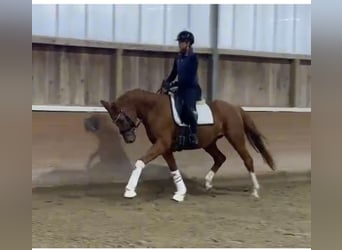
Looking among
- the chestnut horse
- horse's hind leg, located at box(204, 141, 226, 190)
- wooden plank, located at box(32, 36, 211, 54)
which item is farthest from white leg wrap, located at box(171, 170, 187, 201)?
wooden plank, located at box(32, 36, 211, 54)

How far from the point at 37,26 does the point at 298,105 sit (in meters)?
1.03

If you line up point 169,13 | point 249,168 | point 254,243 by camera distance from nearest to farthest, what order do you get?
point 254,243
point 169,13
point 249,168

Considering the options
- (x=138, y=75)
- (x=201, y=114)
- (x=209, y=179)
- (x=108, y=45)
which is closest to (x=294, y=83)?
(x=201, y=114)

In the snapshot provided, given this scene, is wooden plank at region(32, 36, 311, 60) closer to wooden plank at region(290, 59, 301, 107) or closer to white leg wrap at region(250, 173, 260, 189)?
wooden plank at region(290, 59, 301, 107)

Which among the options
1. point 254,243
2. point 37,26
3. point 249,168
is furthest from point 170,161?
point 37,26

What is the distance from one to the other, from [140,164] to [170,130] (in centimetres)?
18

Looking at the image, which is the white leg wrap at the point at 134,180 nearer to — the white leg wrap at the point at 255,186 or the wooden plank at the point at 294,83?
the white leg wrap at the point at 255,186

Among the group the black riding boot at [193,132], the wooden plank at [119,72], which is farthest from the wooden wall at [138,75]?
the black riding boot at [193,132]

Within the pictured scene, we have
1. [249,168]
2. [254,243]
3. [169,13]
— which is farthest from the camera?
[249,168]

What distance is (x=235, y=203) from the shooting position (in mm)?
2072

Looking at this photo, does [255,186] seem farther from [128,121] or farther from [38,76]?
[38,76]

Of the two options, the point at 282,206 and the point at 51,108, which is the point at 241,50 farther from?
the point at 51,108

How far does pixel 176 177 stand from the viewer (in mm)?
2098

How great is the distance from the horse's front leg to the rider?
126mm
